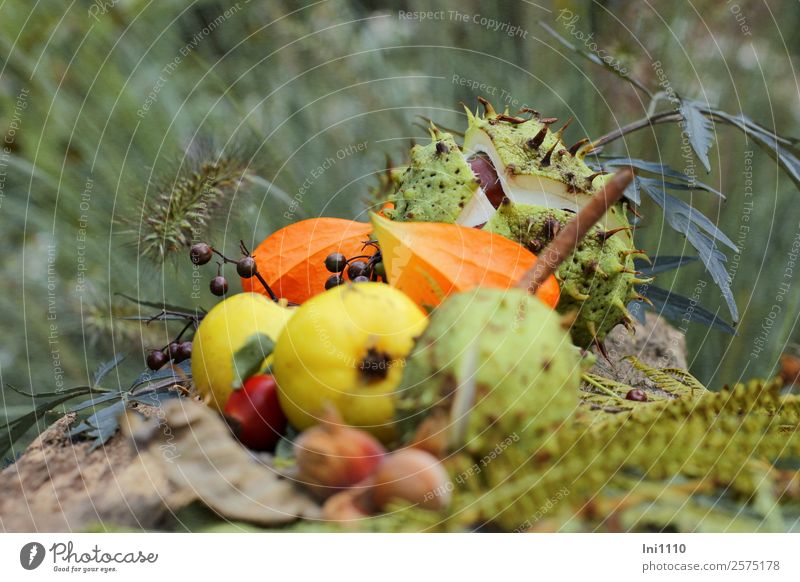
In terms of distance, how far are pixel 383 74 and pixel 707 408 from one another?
0.60 m

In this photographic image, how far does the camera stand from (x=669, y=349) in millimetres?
917

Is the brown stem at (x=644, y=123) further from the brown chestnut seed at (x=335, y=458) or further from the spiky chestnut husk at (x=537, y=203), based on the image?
the brown chestnut seed at (x=335, y=458)

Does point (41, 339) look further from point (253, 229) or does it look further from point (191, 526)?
point (191, 526)

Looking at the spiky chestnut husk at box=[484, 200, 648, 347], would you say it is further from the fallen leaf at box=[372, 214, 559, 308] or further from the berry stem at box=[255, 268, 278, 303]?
the berry stem at box=[255, 268, 278, 303]

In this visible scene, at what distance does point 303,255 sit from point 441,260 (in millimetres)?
177

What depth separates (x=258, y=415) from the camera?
0.50 metres

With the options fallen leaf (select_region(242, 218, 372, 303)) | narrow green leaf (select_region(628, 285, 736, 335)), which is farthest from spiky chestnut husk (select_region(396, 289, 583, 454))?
narrow green leaf (select_region(628, 285, 736, 335))

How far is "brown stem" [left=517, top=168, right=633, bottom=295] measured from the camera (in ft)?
1.63

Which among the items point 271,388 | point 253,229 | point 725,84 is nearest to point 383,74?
point 253,229

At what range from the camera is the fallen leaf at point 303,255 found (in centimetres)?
70

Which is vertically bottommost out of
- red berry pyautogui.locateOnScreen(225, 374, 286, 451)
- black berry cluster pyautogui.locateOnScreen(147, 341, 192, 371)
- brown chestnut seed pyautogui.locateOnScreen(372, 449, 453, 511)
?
brown chestnut seed pyautogui.locateOnScreen(372, 449, 453, 511)

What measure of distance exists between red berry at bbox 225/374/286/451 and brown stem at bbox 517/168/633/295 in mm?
147

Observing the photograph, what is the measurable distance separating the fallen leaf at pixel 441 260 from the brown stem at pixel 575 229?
36 mm

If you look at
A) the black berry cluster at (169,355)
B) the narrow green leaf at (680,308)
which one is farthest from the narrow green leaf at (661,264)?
the black berry cluster at (169,355)
